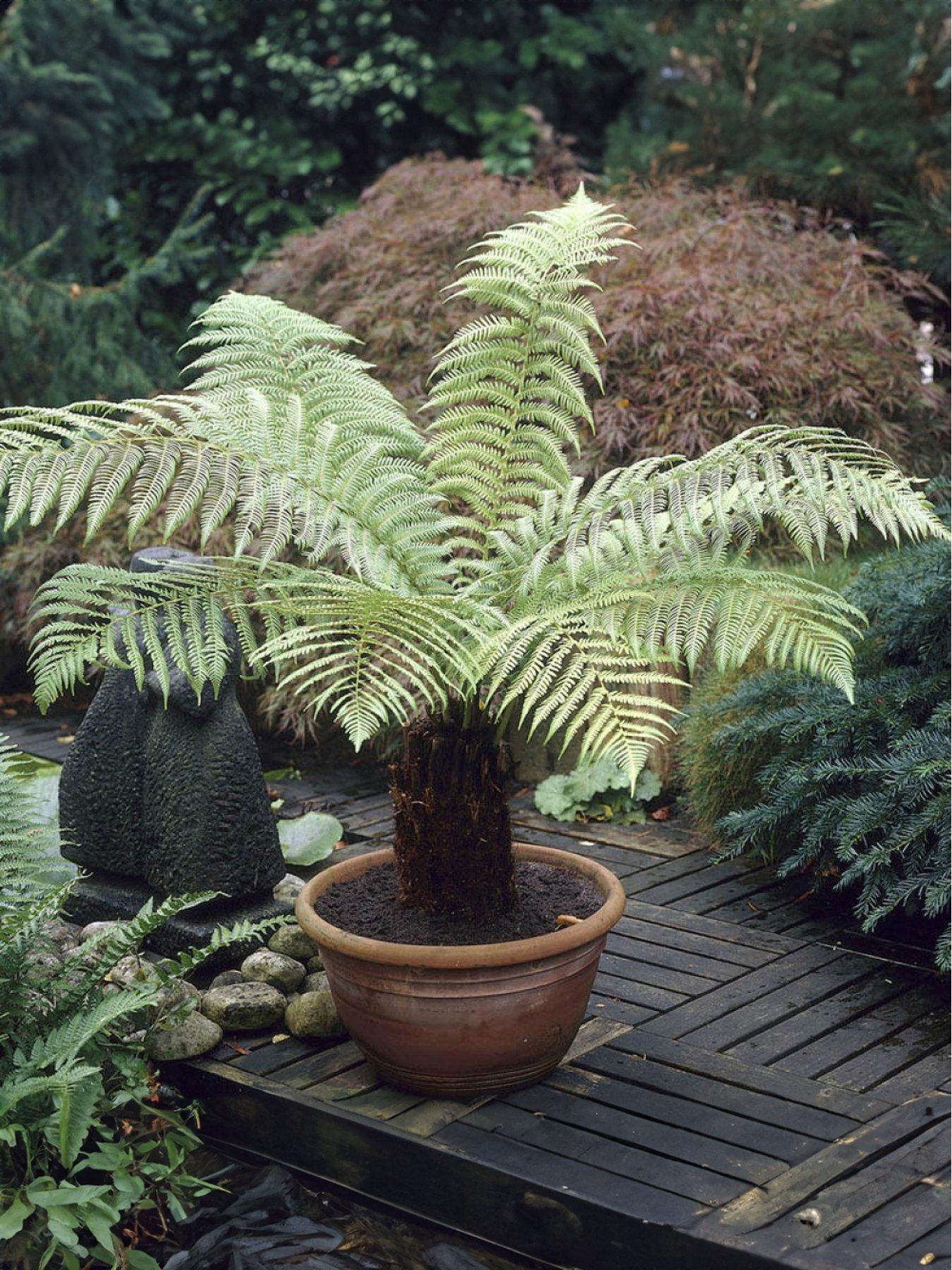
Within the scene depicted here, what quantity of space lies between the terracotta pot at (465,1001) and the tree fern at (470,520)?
435 millimetres

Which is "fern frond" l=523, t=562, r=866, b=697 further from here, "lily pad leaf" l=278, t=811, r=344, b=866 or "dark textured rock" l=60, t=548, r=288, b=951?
"lily pad leaf" l=278, t=811, r=344, b=866

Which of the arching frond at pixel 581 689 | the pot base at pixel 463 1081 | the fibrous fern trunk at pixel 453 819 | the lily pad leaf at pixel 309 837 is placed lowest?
the pot base at pixel 463 1081

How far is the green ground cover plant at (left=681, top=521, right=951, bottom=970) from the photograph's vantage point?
3.02m

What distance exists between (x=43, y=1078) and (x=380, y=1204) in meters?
0.68

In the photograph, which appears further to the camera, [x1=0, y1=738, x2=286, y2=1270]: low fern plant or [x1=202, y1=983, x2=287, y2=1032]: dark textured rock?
[x1=202, y1=983, x2=287, y2=1032]: dark textured rock

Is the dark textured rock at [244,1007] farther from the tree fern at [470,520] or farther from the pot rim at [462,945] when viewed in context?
the tree fern at [470,520]

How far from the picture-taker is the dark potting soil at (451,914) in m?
2.58

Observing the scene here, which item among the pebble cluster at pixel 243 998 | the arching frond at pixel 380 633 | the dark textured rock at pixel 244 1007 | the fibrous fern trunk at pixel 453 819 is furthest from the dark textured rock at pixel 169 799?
the arching frond at pixel 380 633

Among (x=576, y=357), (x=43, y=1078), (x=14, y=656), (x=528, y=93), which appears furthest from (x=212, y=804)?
(x=528, y=93)

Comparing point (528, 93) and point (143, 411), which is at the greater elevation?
point (528, 93)

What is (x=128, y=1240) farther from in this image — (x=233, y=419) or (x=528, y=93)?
(x=528, y=93)

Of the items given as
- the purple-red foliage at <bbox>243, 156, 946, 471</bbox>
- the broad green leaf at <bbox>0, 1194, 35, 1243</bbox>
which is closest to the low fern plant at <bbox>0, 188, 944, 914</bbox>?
the broad green leaf at <bbox>0, 1194, 35, 1243</bbox>

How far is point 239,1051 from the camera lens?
278 cm

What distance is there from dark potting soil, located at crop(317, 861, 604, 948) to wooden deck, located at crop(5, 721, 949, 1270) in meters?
0.31
